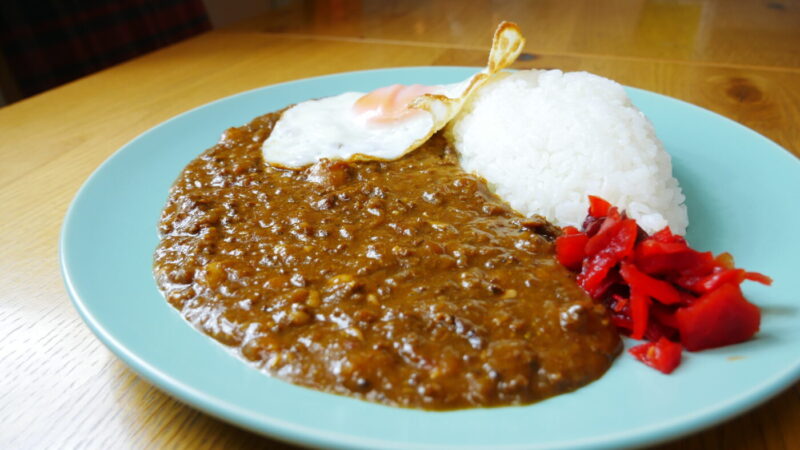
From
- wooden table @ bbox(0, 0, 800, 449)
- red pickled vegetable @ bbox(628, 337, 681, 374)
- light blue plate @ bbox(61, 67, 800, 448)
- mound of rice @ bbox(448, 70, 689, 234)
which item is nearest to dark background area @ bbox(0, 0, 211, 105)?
wooden table @ bbox(0, 0, 800, 449)

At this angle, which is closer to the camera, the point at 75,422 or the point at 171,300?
the point at 75,422

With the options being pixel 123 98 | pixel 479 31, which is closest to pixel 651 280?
pixel 123 98

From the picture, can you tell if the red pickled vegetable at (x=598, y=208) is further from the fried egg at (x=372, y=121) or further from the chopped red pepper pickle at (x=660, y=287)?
the fried egg at (x=372, y=121)

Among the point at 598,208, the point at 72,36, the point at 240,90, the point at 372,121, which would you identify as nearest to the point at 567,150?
the point at 598,208

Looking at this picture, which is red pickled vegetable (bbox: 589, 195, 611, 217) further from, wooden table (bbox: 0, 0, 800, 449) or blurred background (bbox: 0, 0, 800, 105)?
blurred background (bbox: 0, 0, 800, 105)

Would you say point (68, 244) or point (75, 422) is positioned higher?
point (68, 244)

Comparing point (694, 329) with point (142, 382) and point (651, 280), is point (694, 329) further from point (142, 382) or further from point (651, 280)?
point (142, 382)
